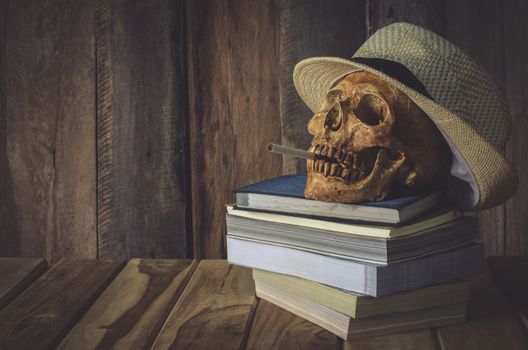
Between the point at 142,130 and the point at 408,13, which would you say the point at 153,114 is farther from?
the point at 408,13

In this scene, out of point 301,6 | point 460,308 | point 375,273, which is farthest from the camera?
point 301,6

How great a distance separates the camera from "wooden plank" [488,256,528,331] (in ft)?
4.25

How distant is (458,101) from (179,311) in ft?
2.06

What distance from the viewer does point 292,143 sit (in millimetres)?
1847

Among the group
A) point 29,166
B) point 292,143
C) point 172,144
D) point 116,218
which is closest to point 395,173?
point 292,143

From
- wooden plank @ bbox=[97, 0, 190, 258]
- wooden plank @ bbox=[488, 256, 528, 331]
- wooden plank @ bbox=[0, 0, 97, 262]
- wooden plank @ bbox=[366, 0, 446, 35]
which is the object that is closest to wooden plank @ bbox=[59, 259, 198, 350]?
wooden plank @ bbox=[97, 0, 190, 258]

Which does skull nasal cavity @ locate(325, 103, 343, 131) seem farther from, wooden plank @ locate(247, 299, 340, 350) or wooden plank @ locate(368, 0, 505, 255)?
wooden plank @ locate(368, 0, 505, 255)

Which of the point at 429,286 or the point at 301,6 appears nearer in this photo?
the point at 429,286

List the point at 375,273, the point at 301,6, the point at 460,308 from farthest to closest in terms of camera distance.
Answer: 1. the point at 301,6
2. the point at 460,308
3. the point at 375,273

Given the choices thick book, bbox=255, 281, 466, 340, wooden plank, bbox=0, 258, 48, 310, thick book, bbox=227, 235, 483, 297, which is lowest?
thick book, bbox=255, 281, 466, 340

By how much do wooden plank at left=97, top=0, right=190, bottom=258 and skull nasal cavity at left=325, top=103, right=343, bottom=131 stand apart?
67 centimetres

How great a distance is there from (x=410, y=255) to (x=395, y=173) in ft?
0.51

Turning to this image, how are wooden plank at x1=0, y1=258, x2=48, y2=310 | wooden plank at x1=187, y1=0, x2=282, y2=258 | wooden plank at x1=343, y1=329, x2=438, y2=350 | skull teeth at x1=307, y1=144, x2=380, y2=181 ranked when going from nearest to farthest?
wooden plank at x1=343, y1=329, x2=438, y2=350 < skull teeth at x1=307, y1=144, x2=380, y2=181 < wooden plank at x1=0, y1=258, x2=48, y2=310 < wooden plank at x1=187, y1=0, x2=282, y2=258

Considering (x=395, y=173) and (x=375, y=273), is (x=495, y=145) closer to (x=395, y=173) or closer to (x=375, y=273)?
(x=395, y=173)
